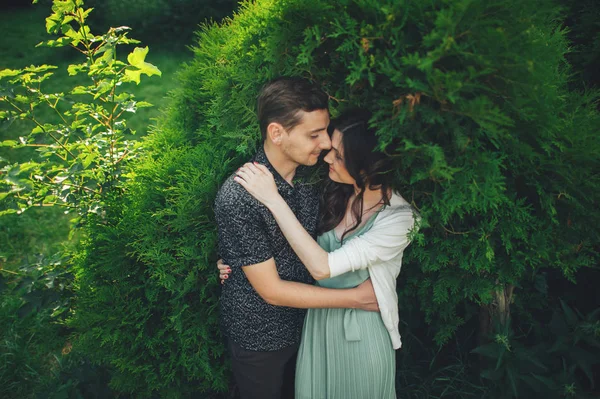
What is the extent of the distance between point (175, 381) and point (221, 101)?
2130mm

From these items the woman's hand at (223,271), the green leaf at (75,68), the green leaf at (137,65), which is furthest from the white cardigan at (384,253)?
the green leaf at (75,68)

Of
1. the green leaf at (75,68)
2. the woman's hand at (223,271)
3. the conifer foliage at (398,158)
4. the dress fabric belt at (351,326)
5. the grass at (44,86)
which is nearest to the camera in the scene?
the conifer foliage at (398,158)

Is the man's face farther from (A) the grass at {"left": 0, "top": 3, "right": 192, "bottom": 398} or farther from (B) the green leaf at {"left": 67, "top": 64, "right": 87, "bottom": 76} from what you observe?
(B) the green leaf at {"left": 67, "top": 64, "right": 87, "bottom": 76}

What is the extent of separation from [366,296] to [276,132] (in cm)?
117

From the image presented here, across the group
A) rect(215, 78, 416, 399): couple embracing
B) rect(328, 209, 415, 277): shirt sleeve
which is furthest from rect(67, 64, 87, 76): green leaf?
rect(328, 209, 415, 277): shirt sleeve

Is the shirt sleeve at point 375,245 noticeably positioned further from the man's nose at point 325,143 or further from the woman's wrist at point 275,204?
the man's nose at point 325,143

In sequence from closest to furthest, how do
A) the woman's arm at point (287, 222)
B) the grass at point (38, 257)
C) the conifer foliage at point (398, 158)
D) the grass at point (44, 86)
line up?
the conifer foliage at point (398, 158) → the woman's arm at point (287, 222) → the grass at point (38, 257) → the grass at point (44, 86)

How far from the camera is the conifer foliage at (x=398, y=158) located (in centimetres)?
194

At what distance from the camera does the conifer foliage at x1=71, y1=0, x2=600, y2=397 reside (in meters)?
1.94

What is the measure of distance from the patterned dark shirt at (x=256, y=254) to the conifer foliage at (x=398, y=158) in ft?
1.04

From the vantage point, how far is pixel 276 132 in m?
2.52

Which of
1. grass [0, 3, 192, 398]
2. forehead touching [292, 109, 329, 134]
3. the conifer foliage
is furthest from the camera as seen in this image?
grass [0, 3, 192, 398]

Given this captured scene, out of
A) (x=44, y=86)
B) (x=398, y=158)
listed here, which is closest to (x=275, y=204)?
(x=398, y=158)

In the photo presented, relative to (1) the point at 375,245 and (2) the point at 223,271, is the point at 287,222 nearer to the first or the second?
(1) the point at 375,245
